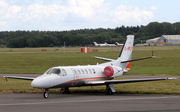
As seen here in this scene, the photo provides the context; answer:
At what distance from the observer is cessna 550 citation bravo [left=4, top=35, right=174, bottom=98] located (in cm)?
1908

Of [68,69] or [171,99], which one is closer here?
[171,99]

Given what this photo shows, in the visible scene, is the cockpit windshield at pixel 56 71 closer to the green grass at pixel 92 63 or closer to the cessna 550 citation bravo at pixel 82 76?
the cessna 550 citation bravo at pixel 82 76

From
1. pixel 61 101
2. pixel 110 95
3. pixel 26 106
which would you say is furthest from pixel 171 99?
pixel 26 106

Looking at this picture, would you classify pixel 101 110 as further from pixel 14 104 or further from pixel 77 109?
pixel 14 104

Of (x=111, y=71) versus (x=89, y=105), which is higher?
(x=111, y=71)

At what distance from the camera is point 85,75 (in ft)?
70.5

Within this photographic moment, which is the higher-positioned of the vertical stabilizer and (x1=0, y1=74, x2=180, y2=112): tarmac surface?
the vertical stabilizer

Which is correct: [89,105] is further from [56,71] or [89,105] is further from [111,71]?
[111,71]

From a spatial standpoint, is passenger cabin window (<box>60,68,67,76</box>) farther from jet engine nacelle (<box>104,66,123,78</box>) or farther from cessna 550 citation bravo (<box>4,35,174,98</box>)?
jet engine nacelle (<box>104,66,123,78</box>)

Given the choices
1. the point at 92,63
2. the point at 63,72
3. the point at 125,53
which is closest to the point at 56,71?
the point at 63,72

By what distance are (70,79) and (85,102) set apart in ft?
10.6

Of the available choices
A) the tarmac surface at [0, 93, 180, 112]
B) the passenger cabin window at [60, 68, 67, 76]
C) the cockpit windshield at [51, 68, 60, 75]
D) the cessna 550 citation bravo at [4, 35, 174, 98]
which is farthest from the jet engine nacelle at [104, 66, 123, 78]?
the tarmac surface at [0, 93, 180, 112]

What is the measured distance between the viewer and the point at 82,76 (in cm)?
2123

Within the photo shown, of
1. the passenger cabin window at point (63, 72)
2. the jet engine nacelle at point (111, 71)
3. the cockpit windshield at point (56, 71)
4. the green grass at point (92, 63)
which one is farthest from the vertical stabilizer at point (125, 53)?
the cockpit windshield at point (56, 71)
